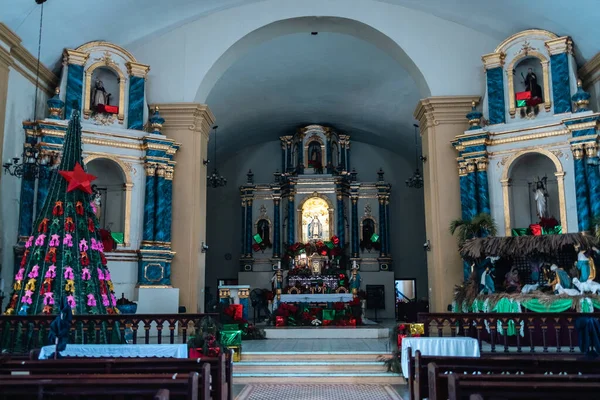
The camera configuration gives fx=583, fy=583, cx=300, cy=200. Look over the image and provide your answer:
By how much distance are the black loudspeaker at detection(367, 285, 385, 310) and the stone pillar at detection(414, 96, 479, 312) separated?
8.05 meters

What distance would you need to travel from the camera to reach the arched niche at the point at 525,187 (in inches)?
501

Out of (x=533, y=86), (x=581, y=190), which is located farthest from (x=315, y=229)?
(x=581, y=190)

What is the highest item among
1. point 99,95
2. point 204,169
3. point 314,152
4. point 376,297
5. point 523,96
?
point 314,152

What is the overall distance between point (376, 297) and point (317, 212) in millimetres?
3867

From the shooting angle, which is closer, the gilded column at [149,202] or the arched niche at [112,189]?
the gilded column at [149,202]

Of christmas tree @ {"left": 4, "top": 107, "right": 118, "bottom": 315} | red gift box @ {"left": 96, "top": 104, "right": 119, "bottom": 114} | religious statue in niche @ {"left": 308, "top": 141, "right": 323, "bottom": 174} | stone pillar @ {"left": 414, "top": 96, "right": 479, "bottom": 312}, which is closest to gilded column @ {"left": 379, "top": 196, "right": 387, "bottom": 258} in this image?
religious statue in niche @ {"left": 308, "top": 141, "right": 323, "bottom": 174}

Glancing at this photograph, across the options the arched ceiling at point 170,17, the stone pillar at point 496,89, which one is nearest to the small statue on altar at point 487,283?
the stone pillar at point 496,89

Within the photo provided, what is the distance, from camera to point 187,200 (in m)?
13.4

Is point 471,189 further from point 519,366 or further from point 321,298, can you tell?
point 519,366

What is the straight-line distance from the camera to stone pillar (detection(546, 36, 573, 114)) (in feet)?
40.0

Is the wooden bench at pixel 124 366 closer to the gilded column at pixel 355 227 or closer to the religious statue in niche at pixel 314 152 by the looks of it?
the gilded column at pixel 355 227

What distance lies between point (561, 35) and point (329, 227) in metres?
11.5

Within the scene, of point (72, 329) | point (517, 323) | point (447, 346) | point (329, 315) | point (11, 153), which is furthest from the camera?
point (329, 315)

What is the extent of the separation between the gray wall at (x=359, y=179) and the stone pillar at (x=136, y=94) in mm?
10492
